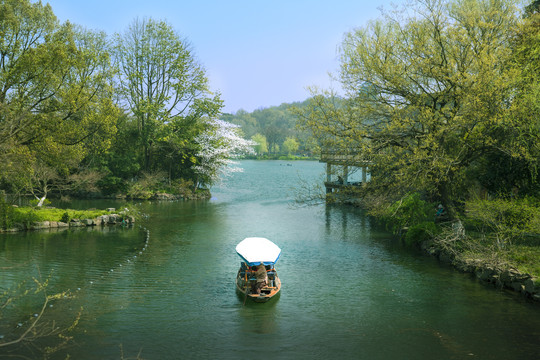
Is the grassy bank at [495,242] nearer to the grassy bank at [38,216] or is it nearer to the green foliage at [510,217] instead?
the green foliage at [510,217]

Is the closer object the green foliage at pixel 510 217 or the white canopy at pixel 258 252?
the white canopy at pixel 258 252

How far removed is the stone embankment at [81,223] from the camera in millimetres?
28589

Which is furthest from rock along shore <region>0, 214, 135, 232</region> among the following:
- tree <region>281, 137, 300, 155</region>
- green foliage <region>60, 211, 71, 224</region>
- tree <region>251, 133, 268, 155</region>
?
tree <region>251, 133, 268, 155</region>

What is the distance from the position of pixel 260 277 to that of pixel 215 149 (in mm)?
35688

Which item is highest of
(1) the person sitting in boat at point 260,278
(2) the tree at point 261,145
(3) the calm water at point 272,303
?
(2) the tree at point 261,145

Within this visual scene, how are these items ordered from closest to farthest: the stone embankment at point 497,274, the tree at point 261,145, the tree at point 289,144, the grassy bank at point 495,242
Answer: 1. the stone embankment at point 497,274
2. the grassy bank at point 495,242
3. the tree at point 289,144
4. the tree at point 261,145

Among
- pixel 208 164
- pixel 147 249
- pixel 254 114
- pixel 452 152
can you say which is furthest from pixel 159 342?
pixel 254 114

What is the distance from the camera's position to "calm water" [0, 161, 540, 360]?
13.3 metres

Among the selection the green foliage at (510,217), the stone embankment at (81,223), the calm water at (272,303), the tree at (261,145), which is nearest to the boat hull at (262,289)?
the calm water at (272,303)

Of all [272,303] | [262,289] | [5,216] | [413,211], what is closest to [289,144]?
[413,211]

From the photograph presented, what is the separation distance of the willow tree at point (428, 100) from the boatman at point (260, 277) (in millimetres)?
8522

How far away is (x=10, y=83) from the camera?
23.1m

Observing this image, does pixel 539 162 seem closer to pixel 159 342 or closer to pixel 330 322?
pixel 330 322

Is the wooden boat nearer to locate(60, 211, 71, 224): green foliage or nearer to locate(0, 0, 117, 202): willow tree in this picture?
locate(0, 0, 117, 202): willow tree
